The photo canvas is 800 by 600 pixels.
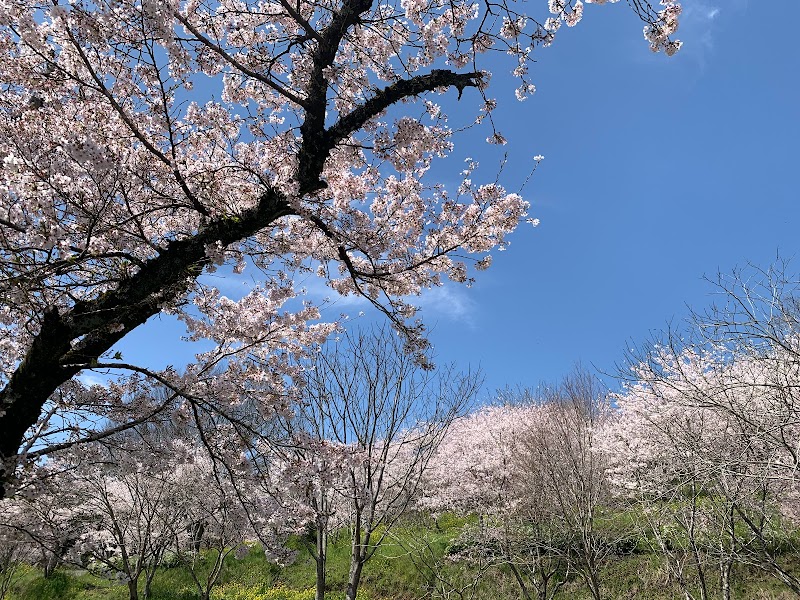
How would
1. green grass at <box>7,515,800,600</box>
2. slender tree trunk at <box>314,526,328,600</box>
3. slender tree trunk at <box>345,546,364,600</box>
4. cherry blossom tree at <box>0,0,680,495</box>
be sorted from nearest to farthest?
cherry blossom tree at <box>0,0,680,495</box> < slender tree trunk at <box>345,546,364,600</box> < slender tree trunk at <box>314,526,328,600</box> < green grass at <box>7,515,800,600</box>

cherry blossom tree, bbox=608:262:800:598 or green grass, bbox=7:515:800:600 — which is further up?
cherry blossom tree, bbox=608:262:800:598

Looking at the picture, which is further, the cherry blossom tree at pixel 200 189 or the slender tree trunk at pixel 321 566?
the slender tree trunk at pixel 321 566

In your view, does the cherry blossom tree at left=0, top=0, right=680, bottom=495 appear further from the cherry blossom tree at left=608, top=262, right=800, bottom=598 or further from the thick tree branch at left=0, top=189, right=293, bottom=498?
the cherry blossom tree at left=608, top=262, right=800, bottom=598

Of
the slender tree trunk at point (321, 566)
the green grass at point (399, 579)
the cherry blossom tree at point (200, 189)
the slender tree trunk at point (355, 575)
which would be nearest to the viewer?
the cherry blossom tree at point (200, 189)

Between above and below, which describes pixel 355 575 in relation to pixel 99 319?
below

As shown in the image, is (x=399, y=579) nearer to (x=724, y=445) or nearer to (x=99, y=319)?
(x=724, y=445)

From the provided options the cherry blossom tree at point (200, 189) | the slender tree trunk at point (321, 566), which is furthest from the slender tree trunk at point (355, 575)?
the cherry blossom tree at point (200, 189)

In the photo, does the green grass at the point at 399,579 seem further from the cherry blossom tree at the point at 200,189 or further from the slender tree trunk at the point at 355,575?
the cherry blossom tree at the point at 200,189

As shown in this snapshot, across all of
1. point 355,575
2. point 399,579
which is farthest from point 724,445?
point 399,579

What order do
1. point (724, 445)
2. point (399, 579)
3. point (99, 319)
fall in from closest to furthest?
point (99, 319) → point (724, 445) → point (399, 579)

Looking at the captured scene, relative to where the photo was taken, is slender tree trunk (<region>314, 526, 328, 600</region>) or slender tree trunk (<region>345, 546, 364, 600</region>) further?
slender tree trunk (<region>314, 526, 328, 600</region>)

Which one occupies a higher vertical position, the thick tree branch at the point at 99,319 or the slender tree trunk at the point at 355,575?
the thick tree branch at the point at 99,319

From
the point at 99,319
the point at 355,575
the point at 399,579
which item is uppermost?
the point at 99,319

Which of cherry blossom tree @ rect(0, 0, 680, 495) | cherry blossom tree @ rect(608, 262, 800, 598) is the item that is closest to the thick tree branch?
cherry blossom tree @ rect(0, 0, 680, 495)
